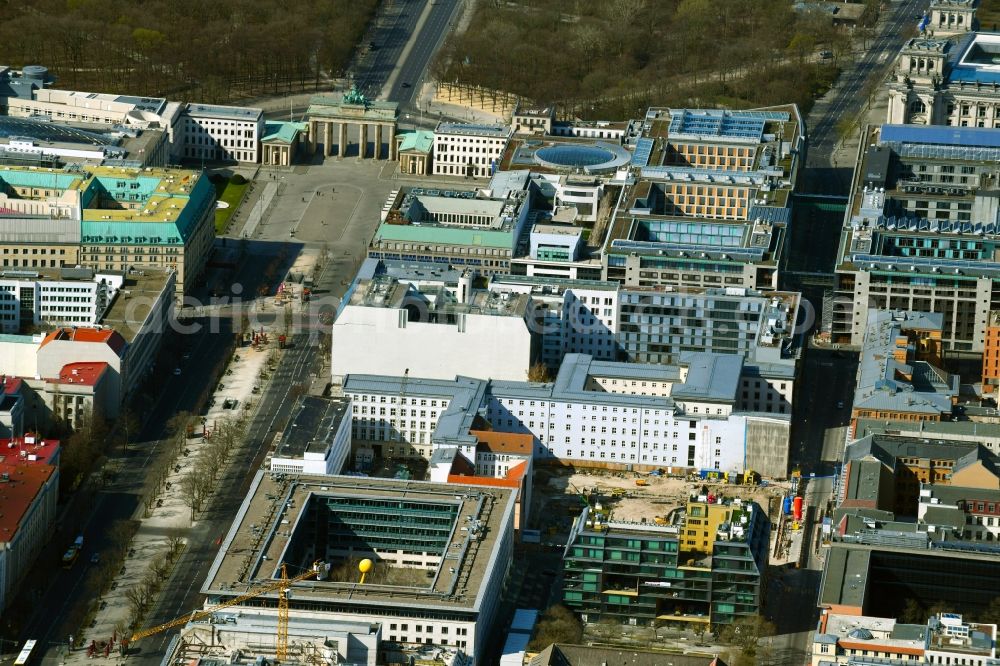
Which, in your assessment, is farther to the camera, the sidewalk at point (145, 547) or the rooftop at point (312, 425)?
the rooftop at point (312, 425)

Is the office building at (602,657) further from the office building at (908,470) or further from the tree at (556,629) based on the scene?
the office building at (908,470)

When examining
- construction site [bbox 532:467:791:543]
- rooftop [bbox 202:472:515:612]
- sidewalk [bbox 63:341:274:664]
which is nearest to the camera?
rooftop [bbox 202:472:515:612]

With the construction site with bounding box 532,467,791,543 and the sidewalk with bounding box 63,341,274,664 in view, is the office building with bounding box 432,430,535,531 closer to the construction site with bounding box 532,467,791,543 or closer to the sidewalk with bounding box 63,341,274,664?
the construction site with bounding box 532,467,791,543

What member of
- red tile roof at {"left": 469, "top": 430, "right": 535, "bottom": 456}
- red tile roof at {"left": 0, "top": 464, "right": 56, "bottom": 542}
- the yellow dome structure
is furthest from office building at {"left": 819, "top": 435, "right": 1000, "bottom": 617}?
red tile roof at {"left": 0, "top": 464, "right": 56, "bottom": 542}

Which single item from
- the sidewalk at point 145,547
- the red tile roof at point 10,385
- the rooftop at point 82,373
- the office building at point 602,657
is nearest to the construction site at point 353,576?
the sidewalk at point 145,547

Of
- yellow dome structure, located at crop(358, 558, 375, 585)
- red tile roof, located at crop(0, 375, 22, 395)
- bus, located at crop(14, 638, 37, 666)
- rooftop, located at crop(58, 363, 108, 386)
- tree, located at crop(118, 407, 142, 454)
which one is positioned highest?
rooftop, located at crop(58, 363, 108, 386)

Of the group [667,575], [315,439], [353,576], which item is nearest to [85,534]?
[315,439]

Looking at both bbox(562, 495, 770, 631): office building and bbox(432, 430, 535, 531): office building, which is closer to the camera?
bbox(562, 495, 770, 631): office building
